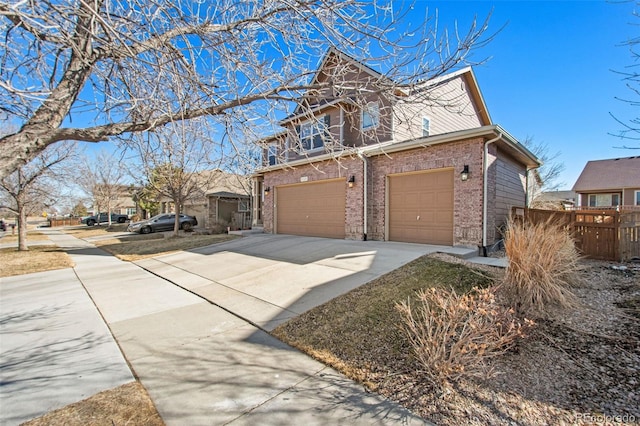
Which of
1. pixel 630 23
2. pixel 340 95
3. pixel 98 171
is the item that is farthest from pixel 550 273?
pixel 98 171

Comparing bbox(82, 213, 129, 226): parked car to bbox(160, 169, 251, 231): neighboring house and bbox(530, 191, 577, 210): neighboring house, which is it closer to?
bbox(160, 169, 251, 231): neighboring house

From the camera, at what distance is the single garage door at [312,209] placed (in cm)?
1155

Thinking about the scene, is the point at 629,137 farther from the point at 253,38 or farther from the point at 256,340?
the point at 256,340

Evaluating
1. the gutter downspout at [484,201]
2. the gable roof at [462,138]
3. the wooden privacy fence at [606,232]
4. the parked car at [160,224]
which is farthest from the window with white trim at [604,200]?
the parked car at [160,224]

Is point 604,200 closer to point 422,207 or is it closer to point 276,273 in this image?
point 422,207

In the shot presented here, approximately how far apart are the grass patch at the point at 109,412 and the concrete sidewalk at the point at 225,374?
100 mm

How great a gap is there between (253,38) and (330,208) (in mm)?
8469

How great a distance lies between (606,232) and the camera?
710 centimetres

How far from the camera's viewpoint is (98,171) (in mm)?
27438

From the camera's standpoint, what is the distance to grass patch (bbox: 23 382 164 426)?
223 centimetres

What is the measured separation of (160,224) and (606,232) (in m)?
25.2

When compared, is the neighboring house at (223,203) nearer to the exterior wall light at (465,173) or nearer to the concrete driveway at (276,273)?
the concrete driveway at (276,273)

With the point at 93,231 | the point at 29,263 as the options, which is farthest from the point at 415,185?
the point at 93,231

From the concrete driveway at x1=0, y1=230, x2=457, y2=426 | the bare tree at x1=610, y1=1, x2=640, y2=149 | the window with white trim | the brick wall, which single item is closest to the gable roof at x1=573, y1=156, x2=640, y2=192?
the window with white trim
